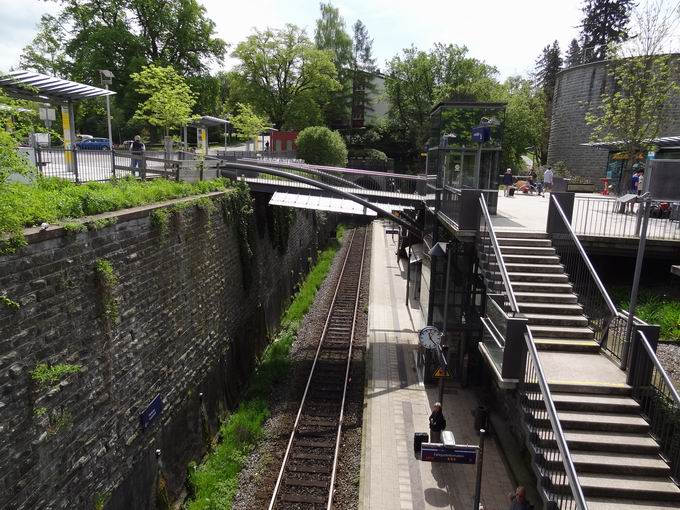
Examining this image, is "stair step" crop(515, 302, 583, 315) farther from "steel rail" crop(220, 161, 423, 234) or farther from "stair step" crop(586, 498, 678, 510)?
"steel rail" crop(220, 161, 423, 234)

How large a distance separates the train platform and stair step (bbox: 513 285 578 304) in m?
3.64

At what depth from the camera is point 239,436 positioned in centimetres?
1155

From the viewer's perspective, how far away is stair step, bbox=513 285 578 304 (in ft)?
32.0

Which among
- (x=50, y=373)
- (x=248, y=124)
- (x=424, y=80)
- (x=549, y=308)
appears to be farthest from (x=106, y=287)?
(x=424, y=80)

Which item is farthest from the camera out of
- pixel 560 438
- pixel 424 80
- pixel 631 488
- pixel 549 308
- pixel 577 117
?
pixel 424 80

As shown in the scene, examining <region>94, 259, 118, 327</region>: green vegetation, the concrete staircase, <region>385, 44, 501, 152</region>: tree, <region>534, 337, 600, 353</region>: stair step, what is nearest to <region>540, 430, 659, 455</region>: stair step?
the concrete staircase

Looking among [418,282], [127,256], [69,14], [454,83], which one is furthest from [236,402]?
[454,83]

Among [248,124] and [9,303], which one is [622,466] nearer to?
[9,303]

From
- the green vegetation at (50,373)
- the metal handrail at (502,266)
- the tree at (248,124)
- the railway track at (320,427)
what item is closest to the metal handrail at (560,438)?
the metal handrail at (502,266)

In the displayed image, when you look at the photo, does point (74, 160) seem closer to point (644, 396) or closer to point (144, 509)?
point (144, 509)

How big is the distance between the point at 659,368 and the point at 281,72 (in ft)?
144

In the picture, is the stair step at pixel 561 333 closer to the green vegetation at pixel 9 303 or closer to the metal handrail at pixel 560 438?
the metal handrail at pixel 560 438

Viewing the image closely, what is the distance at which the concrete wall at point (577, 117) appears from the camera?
107ft

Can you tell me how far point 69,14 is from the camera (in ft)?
121
